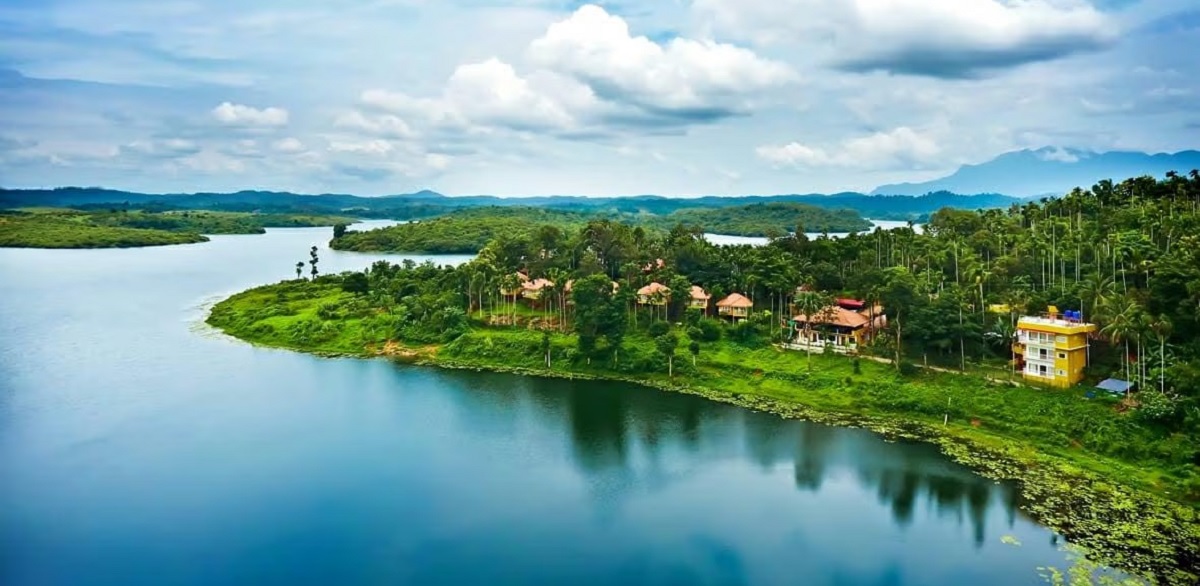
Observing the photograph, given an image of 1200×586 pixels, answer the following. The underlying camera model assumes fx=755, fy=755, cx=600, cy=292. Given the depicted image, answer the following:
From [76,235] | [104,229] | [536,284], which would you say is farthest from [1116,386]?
[104,229]

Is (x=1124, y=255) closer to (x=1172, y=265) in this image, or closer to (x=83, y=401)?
(x=1172, y=265)

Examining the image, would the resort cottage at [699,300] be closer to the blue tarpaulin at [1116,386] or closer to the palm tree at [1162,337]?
the blue tarpaulin at [1116,386]

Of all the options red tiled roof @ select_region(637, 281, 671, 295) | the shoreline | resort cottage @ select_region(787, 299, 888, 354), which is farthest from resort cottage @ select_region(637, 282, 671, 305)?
the shoreline

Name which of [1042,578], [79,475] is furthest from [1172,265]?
[79,475]

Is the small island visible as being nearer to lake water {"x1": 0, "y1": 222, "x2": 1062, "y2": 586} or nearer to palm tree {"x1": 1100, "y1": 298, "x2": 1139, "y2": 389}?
palm tree {"x1": 1100, "y1": 298, "x2": 1139, "y2": 389}

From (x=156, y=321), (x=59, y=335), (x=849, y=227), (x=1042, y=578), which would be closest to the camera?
(x=1042, y=578)

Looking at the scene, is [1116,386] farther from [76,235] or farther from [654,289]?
[76,235]

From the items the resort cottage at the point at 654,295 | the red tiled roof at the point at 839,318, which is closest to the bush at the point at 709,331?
the resort cottage at the point at 654,295
